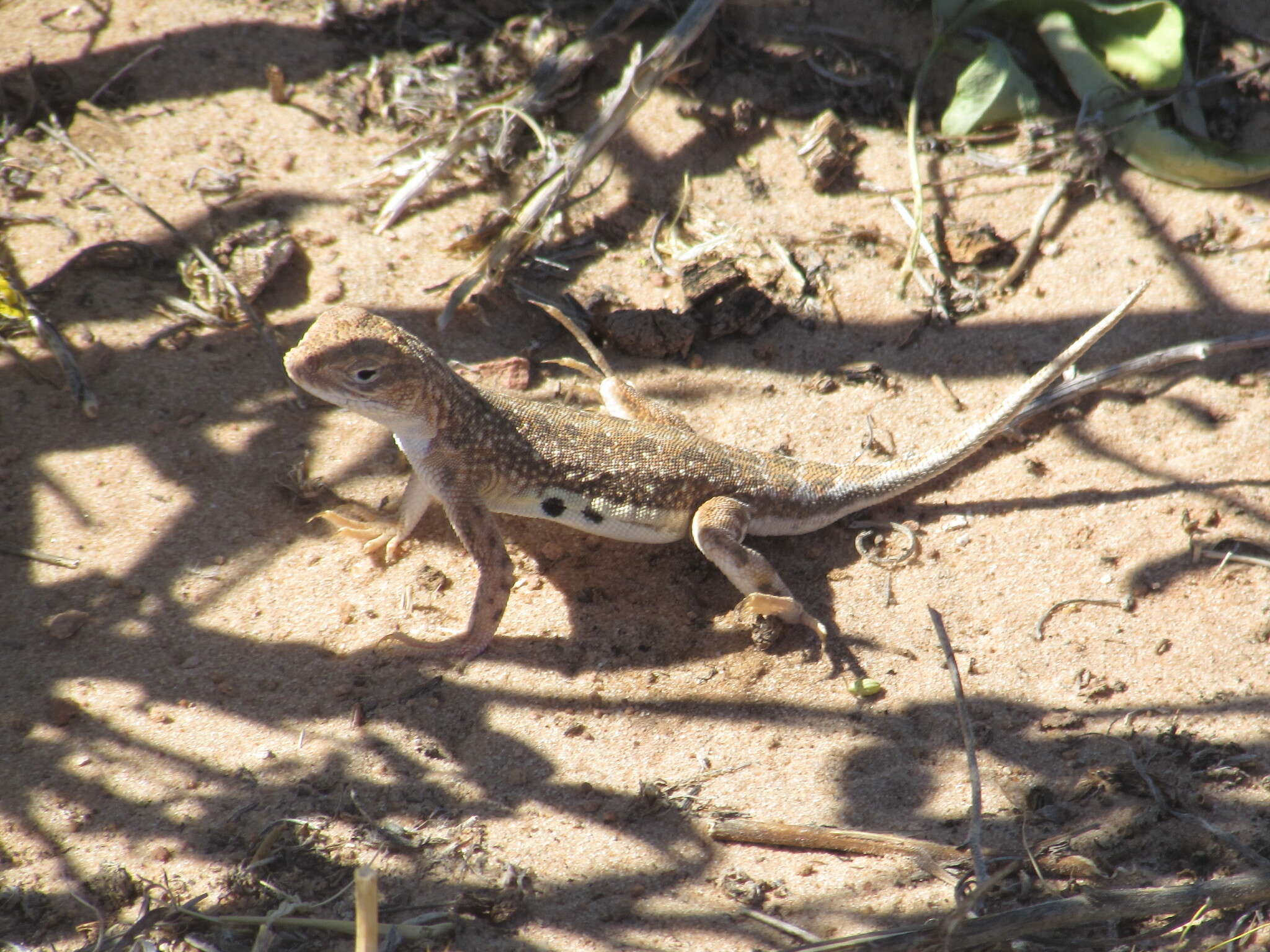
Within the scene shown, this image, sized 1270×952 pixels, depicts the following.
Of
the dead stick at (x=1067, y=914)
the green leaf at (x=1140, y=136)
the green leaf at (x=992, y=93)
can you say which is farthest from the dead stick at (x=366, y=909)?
the green leaf at (x=1140, y=136)

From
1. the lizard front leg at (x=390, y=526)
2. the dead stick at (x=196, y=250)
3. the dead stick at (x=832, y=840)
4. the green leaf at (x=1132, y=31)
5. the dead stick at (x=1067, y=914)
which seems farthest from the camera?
the green leaf at (x=1132, y=31)

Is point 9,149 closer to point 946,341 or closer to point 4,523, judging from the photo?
point 4,523

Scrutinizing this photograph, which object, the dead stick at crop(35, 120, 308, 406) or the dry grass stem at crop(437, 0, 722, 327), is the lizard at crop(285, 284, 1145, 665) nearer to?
the dead stick at crop(35, 120, 308, 406)

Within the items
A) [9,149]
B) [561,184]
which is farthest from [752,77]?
[9,149]

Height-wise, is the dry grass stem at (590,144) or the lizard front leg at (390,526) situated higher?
the dry grass stem at (590,144)

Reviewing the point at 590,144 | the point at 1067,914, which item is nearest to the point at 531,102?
the point at 590,144

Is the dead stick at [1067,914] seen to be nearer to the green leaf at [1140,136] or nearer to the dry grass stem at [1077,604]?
the dry grass stem at [1077,604]

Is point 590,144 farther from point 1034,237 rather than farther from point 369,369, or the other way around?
point 1034,237
